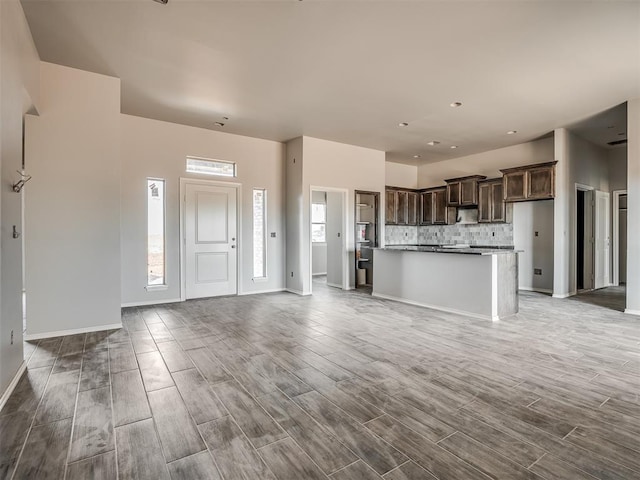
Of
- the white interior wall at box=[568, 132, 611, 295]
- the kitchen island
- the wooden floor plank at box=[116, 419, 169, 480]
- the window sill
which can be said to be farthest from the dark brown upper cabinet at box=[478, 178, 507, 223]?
the wooden floor plank at box=[116, 419, 169, 480]

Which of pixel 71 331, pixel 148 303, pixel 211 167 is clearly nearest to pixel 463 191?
pixel 211 167

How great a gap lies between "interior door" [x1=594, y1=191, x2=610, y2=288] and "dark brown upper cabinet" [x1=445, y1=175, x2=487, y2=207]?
2.50 metres

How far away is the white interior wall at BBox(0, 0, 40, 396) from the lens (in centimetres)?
244

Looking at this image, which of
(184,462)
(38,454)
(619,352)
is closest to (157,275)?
(38,454)

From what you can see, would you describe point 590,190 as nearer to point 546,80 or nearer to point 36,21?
point 546,80

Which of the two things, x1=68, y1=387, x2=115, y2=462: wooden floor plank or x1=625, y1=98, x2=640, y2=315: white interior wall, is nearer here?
x1=68, y1=387, x2=115, y2=462: wooden floor plank

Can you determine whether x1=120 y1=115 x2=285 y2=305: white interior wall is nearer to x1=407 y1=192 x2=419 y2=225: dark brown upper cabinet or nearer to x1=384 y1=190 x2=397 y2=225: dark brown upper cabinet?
x1=384 y1=190 x2=397 y2=225: dark brown upper cabinet

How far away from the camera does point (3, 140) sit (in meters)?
2.45

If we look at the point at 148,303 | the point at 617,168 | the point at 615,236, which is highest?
the point at 617,168

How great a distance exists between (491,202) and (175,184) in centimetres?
639

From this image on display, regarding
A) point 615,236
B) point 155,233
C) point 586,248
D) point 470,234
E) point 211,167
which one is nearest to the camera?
point 155,233

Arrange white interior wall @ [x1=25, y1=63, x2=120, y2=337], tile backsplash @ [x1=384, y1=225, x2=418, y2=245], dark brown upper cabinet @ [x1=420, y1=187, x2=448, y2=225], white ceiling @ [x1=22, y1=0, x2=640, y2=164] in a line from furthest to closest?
tile backsplash @ [x1=384, y1=225, x2=418, y2=245] < dark brown upper cabinet @ [x1=420, y1=187, x2=448, y2=225] < white interior wall @ [x1=25, y1=63, x2=120, y2=337] < white ceiling @ [x1=22, y1=0, x2=640, y2=164]

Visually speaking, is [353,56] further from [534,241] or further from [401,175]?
[401,175]

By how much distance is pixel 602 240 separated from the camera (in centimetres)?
747
